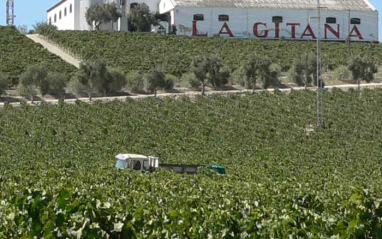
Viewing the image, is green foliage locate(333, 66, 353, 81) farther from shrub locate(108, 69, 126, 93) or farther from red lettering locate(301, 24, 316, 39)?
shrub locate(108, 69, 126, 93)

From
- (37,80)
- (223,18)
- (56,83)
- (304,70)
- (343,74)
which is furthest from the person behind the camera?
(223,18)

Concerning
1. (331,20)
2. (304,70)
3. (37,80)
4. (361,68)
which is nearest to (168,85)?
(37,80)

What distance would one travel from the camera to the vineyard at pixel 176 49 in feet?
279

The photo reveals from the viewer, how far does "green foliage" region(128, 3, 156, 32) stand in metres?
Answer: 97.6

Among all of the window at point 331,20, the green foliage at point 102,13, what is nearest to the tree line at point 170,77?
the green foliage at point 102,13

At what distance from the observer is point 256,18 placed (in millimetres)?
100500

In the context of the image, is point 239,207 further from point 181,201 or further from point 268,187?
point 268,187

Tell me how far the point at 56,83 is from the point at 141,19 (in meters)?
29.8

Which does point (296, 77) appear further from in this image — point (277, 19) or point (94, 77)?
point (277, 19)

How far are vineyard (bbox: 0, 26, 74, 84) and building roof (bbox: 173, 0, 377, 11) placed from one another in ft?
56.6

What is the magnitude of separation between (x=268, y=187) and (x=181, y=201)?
269 inches

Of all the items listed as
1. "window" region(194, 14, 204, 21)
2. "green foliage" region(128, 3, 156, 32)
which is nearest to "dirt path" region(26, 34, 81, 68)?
"green foliage" region(128, 3, 156, 32)

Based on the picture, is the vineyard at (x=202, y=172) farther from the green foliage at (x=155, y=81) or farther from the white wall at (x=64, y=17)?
the white wall at (x=64, y=17)

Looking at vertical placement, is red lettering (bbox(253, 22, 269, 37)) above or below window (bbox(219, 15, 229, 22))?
below
